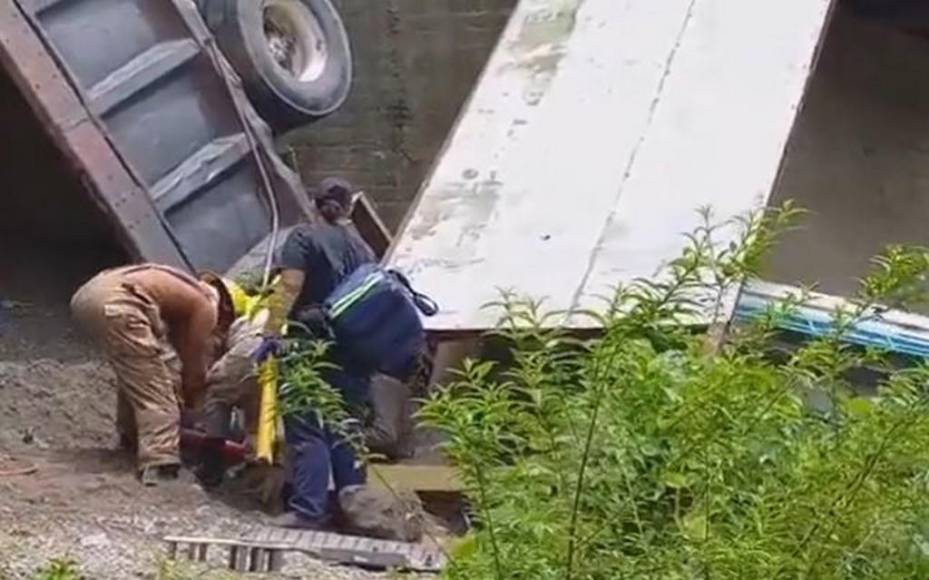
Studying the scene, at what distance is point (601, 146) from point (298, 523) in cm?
195

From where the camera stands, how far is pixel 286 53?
8156mm

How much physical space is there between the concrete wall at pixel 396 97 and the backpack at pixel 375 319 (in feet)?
10.0

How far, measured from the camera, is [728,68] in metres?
7.36

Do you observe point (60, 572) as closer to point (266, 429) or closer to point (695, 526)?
point (695, 526)

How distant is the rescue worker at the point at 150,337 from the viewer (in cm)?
605

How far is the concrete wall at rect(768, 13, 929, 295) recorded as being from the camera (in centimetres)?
828

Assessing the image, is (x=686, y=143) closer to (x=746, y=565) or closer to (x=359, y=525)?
(x=359, y=525)

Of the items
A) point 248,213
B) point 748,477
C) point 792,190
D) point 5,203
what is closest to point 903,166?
point 792,190

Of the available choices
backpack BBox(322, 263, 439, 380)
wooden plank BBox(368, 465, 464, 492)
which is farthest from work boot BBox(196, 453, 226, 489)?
backpack BBox(322, 263, 439, 380)

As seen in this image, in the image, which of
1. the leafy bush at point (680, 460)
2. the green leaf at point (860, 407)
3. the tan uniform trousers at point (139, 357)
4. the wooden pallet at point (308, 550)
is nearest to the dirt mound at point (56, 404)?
the tan uniform trousers at point (139, 357)

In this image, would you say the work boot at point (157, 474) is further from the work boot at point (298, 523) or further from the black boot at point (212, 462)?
the work boot at point (298, 523)

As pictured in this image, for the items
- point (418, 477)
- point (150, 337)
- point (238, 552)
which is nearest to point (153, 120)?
point (150, 337)

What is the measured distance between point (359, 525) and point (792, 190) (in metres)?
3.23

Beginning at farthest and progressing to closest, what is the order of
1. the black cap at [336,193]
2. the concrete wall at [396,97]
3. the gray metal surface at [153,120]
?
the concrete wall at [396,97] → the gray metal surface at [153,120] → the black cap at [336,193]
